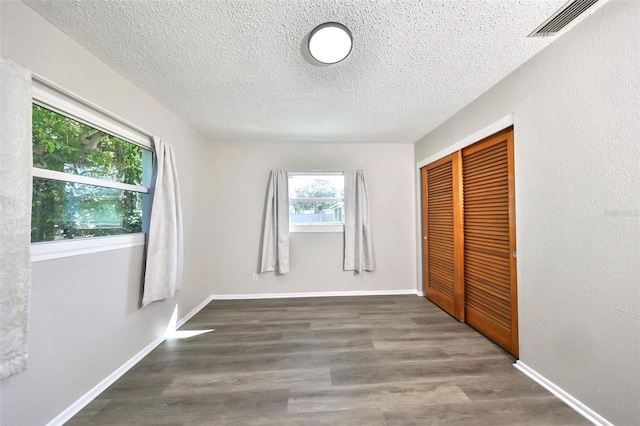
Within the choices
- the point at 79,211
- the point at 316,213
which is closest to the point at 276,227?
the point at 316,213

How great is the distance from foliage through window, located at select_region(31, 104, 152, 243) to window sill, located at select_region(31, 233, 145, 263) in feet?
0.18

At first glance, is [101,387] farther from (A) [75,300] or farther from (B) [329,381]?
(B) [329,381]

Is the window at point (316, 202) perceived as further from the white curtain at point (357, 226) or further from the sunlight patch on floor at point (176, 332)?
the sunlight patch on floor at point (176, 332)

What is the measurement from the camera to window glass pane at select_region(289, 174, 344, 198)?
340cm

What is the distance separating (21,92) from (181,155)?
144 centimetres

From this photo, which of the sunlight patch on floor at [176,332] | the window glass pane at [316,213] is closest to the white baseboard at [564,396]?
the window glass pane at [316,213]

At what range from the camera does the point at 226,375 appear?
1658 mm

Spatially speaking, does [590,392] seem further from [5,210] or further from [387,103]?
[5,210]

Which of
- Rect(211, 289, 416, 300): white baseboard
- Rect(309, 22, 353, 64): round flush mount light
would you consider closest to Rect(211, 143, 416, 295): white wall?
Rect(211, 289, 416, 300): white baseboard

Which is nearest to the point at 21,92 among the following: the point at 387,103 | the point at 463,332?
the point at 387,103

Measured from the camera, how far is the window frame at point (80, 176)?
1236 mm

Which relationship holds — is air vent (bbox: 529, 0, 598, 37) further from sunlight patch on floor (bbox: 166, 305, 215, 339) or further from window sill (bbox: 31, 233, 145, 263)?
sunlight patch on floor (bbox: 166, 305, 215, 339)

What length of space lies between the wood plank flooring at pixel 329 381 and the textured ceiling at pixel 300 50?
7.45ft

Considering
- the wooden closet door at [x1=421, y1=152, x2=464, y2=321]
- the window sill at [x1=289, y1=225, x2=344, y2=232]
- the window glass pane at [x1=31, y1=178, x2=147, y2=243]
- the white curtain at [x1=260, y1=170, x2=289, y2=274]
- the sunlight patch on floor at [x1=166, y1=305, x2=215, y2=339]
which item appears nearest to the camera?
the window glass pane at [x1=31, y1=178, x2=147, y2=243]
